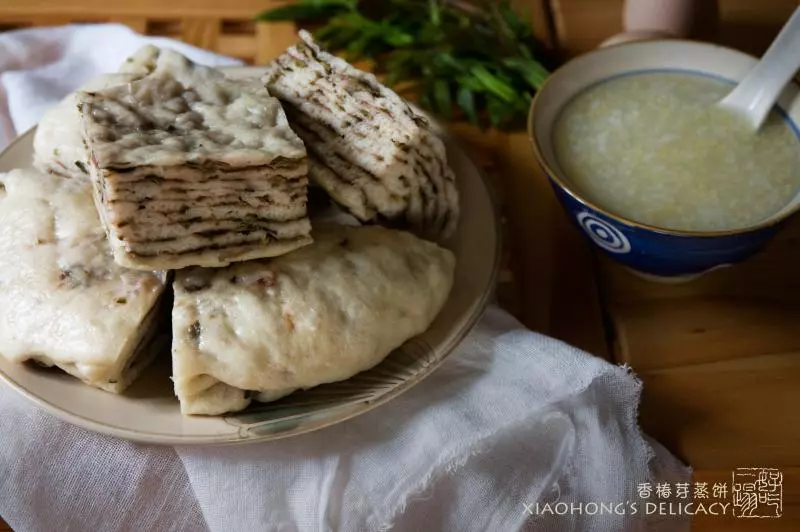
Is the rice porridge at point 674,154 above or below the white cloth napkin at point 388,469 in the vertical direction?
above

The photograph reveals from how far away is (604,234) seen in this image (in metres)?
1.16

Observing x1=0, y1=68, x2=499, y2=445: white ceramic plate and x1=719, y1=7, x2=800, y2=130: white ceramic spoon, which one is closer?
x1=0, y1=68, x2=499, y2=445: white ceramic plate

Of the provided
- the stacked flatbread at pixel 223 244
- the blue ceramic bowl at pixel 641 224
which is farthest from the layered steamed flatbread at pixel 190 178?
the blue ceramic bowl at pixel 641 224

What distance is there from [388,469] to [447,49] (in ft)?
3.00

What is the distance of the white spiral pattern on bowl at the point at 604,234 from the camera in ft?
3.72

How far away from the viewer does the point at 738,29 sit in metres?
1.71

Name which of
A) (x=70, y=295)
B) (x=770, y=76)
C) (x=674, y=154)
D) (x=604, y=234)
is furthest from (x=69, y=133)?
(x=770, y=76)

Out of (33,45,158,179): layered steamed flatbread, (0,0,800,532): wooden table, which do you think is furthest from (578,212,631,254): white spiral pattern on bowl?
(33,45,158,179): layered steamed flatbread

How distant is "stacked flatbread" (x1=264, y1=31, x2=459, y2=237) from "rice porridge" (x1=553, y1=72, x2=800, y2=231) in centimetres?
22

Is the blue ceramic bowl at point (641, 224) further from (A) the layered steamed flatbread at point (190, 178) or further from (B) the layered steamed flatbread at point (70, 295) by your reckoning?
(B) the layered steamed flatbread at point (70, 295)

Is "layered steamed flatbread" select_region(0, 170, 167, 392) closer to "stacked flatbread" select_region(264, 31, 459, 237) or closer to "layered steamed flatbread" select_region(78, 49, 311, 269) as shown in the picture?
"layered steamed flatbread" select_region(78, 49, 311, 269)

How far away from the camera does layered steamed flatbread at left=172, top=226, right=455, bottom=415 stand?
985 mm

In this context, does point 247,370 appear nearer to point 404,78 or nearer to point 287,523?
point 287,523

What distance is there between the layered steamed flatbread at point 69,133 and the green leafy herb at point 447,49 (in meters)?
0.48
